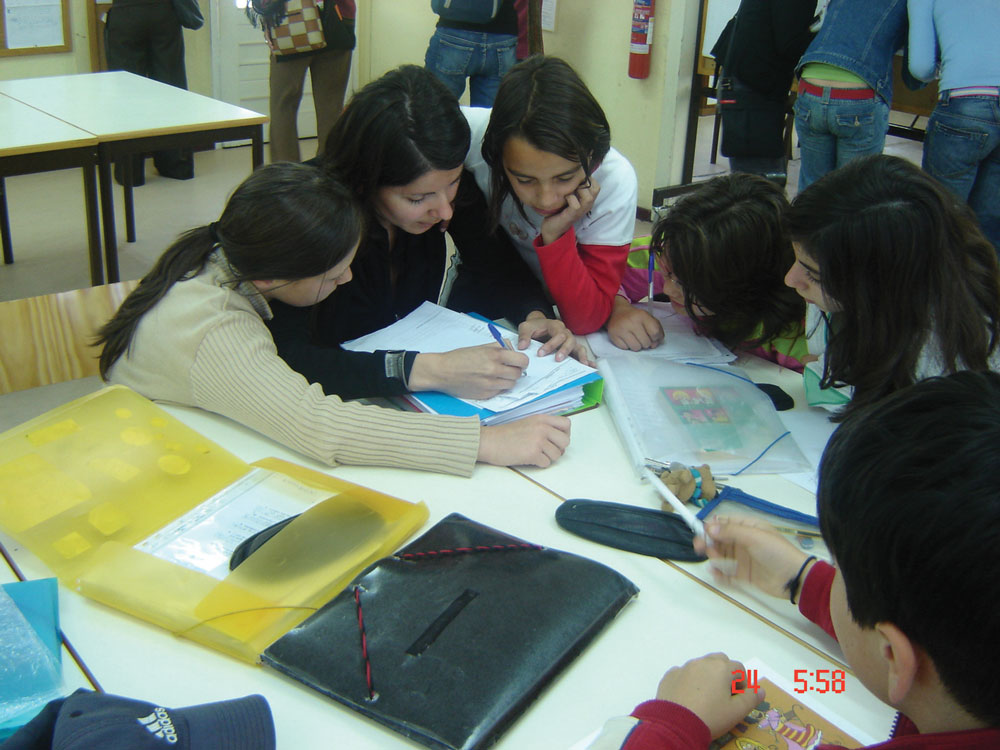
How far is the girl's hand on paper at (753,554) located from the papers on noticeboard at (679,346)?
612 millimetres

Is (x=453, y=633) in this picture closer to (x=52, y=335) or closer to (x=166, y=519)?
(x=166, y=519)

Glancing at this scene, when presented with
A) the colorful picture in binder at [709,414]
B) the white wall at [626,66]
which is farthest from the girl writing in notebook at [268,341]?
the white wall at [626,66]

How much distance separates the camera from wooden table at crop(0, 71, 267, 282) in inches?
115

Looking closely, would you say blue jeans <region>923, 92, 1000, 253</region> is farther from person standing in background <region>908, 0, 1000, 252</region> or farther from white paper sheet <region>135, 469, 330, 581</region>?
white paper sheet <region>135, 469, 330, 581</region>

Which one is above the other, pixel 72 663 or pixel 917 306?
pixel 917 306

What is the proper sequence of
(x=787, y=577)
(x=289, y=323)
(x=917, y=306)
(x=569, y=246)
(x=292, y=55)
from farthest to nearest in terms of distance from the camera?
(x=292, y=55) < (x=569, y=246) < (x=289, y=323) < (x=917, y=306) < (x=787, y=577)

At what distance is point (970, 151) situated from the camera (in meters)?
2.55

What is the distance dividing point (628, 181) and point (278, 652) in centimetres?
123

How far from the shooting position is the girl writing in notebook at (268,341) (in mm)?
1262

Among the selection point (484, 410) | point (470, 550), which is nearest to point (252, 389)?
point (484, 410)

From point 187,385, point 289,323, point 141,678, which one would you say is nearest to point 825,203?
point 289,323

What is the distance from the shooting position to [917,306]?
1.33m

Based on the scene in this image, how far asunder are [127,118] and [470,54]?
144cm

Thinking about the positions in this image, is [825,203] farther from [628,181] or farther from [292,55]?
[292,55]
